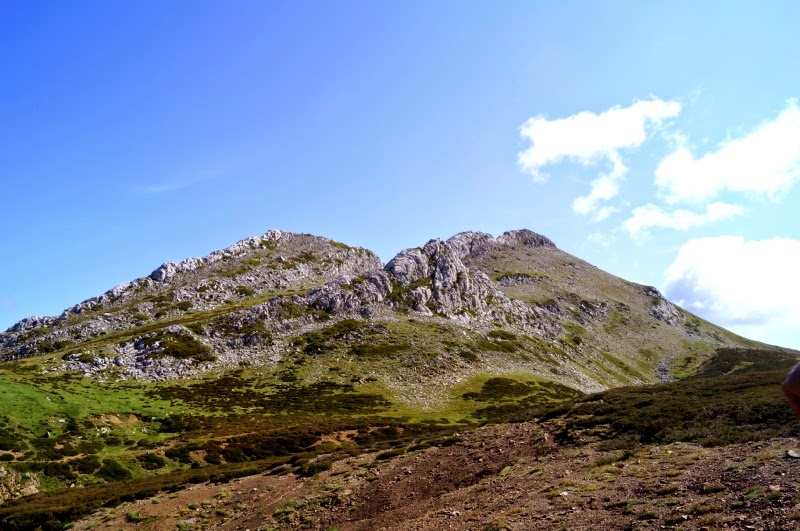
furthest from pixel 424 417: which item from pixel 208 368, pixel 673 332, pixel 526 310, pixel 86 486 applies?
pixel 673 332

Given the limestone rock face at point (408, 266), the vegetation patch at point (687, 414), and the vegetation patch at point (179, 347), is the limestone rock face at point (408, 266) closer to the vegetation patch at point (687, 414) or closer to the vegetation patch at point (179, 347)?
the vegetation patch at point (179, 347)

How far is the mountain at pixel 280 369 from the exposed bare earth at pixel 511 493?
3931 millimetres

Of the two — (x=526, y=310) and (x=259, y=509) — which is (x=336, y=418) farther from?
(x=526, y=310)

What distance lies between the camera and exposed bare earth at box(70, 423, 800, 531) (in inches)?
593

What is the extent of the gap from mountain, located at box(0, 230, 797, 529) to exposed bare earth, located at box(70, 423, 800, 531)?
393 centimetres

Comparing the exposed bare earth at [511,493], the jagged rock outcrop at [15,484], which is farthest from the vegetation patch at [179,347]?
the exposed bare earth at [511,493]

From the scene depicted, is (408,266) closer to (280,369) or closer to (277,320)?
(277,320)

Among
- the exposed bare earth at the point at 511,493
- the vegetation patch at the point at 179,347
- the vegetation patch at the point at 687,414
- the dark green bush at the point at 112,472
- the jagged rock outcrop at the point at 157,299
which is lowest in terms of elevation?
the dark green bush at the point at 112,472

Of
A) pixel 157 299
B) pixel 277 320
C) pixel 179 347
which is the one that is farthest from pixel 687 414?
pixel 157 299

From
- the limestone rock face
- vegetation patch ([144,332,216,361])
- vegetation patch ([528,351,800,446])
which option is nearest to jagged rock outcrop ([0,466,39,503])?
vegetation patch ([528,351,800,446])

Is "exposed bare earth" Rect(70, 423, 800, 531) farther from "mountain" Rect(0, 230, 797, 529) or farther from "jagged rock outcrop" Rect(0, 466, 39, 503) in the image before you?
"jagged rock outcrop" Rect(0, 466, 39, 503)

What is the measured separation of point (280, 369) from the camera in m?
101

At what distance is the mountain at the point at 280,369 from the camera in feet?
158

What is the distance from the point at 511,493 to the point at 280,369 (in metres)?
87.1
